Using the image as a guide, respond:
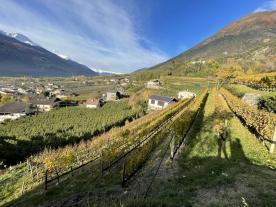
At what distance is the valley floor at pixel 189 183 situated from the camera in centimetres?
1145

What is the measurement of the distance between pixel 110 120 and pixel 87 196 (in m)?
59.8

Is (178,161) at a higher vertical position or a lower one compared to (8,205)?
higher

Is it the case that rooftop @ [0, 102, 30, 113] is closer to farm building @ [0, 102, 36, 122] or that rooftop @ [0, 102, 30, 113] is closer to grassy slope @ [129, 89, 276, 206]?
farm building @ [0, 102, 36, 122]

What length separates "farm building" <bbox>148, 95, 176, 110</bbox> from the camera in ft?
306

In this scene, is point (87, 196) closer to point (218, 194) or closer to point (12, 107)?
point (218, 194)

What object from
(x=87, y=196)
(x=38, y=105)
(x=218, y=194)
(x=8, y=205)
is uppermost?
(x=218, y=194)

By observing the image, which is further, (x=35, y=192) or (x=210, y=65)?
(x=210, y=65)

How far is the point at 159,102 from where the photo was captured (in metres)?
94.8

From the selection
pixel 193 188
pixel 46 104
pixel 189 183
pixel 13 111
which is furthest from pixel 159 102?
pixel 193 188

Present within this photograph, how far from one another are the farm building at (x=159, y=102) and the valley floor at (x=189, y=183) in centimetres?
7044

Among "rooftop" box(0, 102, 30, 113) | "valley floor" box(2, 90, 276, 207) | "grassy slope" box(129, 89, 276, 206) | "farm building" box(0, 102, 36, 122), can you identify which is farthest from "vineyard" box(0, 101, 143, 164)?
"grassy slope" box(129, 89, 276, 206)

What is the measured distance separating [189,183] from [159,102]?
81.3 m

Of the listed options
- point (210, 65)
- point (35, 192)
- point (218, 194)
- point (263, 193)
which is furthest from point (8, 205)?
point (210, 65)

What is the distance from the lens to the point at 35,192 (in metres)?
19.0
